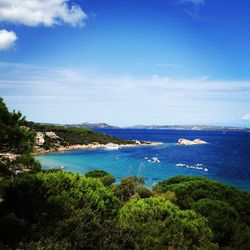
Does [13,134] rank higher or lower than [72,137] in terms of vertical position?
higher

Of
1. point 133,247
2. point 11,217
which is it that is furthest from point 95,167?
point 133,247

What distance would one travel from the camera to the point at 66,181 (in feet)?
73.5

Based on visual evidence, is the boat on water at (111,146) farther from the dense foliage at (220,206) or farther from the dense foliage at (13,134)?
the dense foliage at (13,134)

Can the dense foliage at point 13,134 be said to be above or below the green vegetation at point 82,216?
above

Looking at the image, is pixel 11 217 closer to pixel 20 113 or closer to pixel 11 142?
pixel 11 142

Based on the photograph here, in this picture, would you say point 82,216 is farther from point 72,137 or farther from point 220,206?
point 72,137

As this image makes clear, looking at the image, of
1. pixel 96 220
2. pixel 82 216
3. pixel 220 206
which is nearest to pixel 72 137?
pixel 220 206

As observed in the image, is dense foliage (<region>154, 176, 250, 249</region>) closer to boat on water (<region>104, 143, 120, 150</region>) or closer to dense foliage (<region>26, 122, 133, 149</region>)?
dense foliage (<region>26, 122, 133, 149</region>)

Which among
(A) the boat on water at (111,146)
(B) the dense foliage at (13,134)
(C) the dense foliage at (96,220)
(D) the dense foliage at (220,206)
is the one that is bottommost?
(A) the boat on water at (111,146)

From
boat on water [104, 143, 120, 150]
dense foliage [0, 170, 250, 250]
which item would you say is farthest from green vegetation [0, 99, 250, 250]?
boat on water [104, 143, 120, 150]

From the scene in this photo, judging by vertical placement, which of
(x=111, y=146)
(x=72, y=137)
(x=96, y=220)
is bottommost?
(x=111, y=146)

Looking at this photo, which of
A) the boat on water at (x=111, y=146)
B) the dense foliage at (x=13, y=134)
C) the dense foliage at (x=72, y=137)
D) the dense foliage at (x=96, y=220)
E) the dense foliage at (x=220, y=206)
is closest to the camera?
the dense foliage at (x=96, y=220)

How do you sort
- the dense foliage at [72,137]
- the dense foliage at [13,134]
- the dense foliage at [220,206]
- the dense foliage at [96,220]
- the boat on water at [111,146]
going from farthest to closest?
1. the boat on water at [111,146]
2. the dense foliage at [72,137]
3. the dense foliage at [220,206]
4. the dense foliage at [13,134]
5. the dense foliage at [96,220]

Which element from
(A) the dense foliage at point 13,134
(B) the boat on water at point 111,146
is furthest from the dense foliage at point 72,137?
(A) the dense foliage at point 13,134
